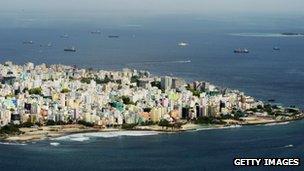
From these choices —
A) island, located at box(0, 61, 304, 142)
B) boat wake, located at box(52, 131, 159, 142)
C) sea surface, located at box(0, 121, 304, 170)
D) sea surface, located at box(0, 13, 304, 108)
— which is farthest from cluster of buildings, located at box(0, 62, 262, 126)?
sea surface, located at box(0, 13, 304, 108)

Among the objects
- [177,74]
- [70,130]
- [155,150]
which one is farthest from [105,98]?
[177,74]

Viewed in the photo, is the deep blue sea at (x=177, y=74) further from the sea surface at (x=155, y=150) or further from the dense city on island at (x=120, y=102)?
the dense city on island at (x=120, y=102)

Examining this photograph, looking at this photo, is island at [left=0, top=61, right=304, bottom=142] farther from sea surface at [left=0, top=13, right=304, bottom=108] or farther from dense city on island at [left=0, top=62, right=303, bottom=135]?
sea surface at [left=0, top=13, right=304, bottom=108]

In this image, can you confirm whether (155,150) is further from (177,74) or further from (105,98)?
(177,74)

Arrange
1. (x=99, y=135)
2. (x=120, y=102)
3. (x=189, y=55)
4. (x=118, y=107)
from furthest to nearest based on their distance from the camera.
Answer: (x=189, y=55) → (x=120, y=102) → (x=118, y=107) → (x=99, y=135)

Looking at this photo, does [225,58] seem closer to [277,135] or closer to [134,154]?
[277,135]
